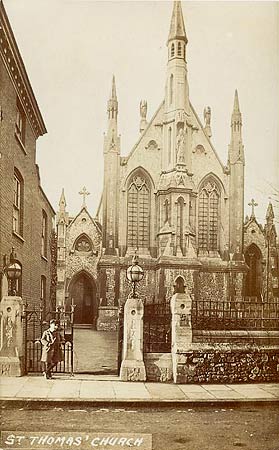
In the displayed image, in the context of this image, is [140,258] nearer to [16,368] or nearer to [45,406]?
[16,368]

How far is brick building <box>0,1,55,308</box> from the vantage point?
37.3 feet

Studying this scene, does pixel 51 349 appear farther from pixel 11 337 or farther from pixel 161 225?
pixel 161 225

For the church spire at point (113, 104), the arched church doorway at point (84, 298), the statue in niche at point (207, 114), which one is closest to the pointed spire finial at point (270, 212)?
the statue in niche at point (207, 114)

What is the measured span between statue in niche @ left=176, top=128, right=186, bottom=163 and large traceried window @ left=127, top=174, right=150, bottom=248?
143cm

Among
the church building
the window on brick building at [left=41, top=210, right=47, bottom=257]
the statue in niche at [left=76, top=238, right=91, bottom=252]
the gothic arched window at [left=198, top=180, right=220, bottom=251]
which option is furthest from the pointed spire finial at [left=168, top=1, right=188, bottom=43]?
the statue in niche at [left=76, top=238, right=91, bottom=252]

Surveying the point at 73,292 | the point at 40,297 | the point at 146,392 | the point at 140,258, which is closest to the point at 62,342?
the point at 146,392

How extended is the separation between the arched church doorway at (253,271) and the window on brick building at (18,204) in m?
9.77

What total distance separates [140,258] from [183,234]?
5.32 feet

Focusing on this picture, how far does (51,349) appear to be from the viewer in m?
11.1

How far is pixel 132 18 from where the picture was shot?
9305 mm

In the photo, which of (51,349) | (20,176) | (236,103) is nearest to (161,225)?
(20,176)

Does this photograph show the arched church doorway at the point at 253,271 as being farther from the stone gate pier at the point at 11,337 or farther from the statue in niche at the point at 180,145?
the stone gate pier at the point at 11,337

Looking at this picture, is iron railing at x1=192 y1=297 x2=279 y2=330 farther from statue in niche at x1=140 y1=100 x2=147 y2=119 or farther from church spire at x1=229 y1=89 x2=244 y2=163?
statue in niche at x1=140 y1=100 x2=147 y2=119

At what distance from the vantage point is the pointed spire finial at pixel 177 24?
9141 millimetres
